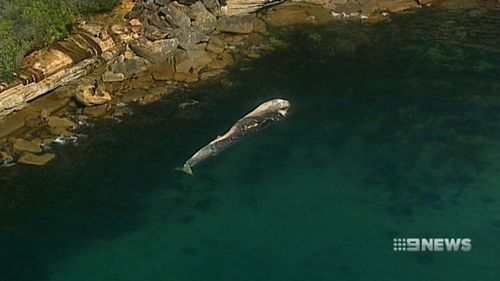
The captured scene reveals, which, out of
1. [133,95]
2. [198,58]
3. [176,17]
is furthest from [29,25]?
[198,58]

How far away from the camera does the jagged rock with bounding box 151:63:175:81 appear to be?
1858 inches

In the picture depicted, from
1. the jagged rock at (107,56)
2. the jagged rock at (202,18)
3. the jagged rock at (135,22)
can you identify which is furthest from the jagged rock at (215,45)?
the jagged rock at (107,56)

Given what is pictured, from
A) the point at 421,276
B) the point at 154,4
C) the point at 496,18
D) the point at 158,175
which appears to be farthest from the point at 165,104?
the point at 496,18

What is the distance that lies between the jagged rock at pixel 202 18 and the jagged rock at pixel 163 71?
4.54 m

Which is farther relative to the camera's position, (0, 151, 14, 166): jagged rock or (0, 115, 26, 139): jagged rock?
(0, 115, 26, 139): jagged rock

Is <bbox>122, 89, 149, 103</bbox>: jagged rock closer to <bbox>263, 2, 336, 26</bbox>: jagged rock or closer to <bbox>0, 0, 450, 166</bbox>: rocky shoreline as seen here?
<bbox>0, 0, 450, 166</bbox>: rocky shoreline

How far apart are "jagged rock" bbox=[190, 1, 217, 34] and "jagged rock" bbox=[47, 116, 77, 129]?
12.2 metres

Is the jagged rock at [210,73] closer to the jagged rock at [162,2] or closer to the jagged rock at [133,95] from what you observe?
the jagged rock at [133,95]

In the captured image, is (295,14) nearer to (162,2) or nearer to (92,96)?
(162,2)

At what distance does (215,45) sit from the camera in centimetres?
5006

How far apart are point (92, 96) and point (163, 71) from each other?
5.08 metres

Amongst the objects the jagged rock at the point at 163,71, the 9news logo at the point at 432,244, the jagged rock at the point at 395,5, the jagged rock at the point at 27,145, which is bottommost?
the 9news logo at the point at 432,244

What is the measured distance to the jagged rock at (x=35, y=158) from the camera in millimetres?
39812

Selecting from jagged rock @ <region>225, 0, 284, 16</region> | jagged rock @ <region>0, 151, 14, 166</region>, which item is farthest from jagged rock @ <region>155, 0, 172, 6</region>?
jagged rock @ <region>0, 151, 14, 166</region>
